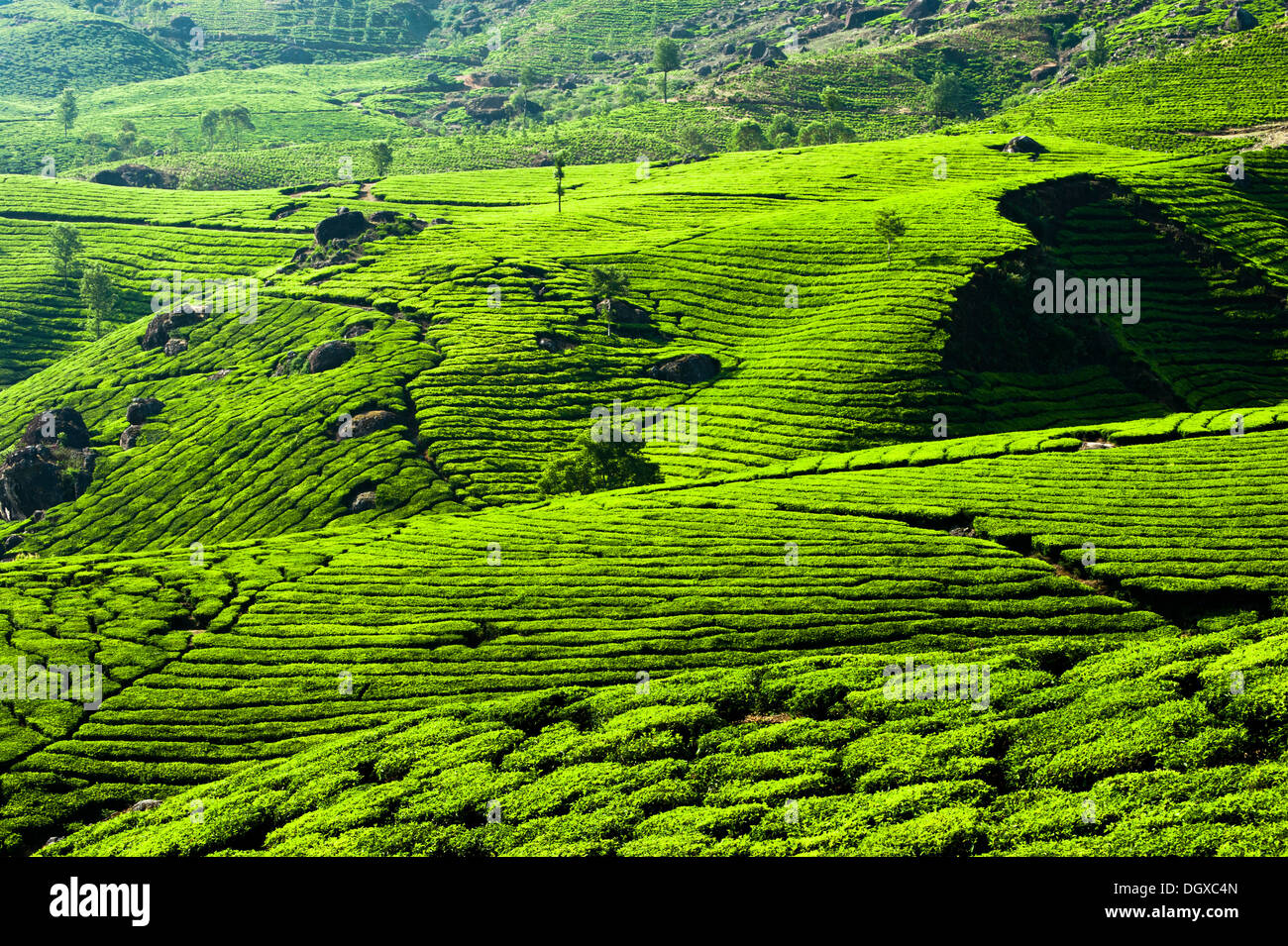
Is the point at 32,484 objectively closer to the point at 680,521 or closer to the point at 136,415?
the point at 136,415

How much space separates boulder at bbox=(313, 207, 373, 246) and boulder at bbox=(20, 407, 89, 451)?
52456mm

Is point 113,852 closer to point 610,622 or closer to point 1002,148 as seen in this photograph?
point 610,622

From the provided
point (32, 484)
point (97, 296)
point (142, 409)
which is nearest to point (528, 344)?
point (142, 409)

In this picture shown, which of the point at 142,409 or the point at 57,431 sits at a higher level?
the point at 142,409

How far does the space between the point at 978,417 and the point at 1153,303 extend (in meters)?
36.8

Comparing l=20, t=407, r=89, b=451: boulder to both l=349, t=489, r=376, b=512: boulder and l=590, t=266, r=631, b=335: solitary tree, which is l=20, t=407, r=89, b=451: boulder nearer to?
l=349, t=489, r=376, b=512: boulder

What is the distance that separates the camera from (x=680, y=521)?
210 feet

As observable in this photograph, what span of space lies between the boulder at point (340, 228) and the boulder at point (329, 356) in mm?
43691

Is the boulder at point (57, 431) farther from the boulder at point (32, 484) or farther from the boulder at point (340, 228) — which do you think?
the boulder at point (340, 228)

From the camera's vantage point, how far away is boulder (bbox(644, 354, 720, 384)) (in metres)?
97.3

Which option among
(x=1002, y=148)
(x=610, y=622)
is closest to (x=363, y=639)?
(x=610, y=622)

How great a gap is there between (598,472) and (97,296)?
9937 centimetres

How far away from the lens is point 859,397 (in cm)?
8700

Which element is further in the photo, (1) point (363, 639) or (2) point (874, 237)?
(2) point (874, 237)
